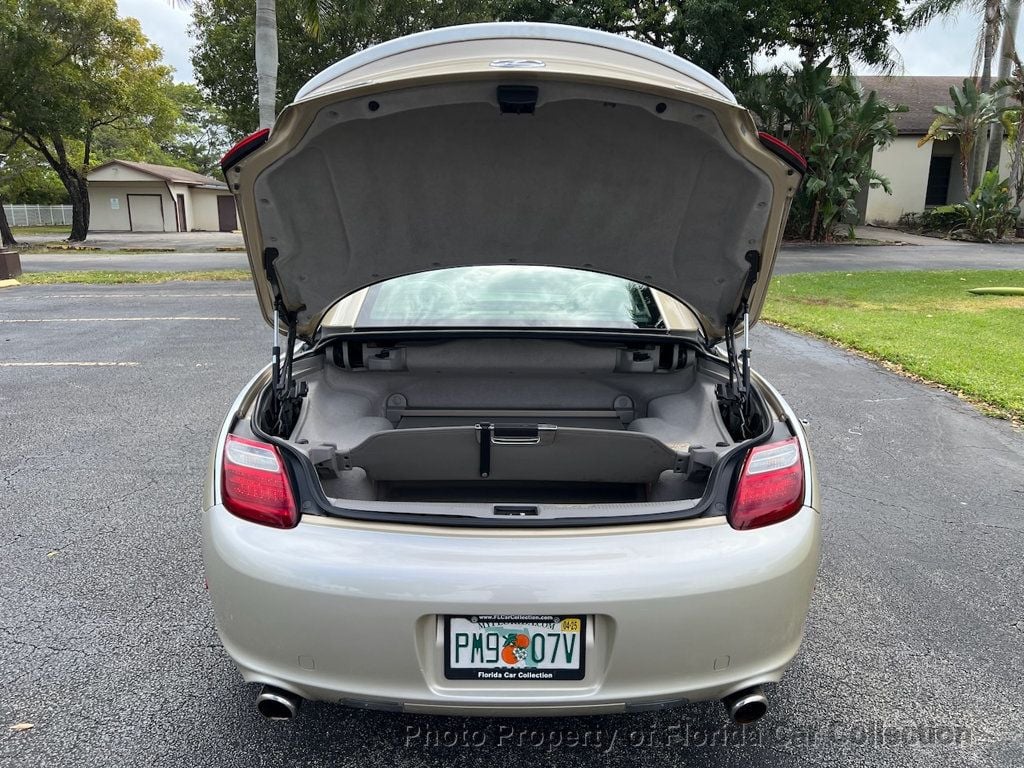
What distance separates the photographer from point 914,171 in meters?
26.6

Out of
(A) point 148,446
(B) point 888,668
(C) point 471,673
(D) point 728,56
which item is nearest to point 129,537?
(A) point 148,446

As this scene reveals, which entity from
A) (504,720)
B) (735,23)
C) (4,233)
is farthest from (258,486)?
(4,233)

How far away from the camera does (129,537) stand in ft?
10.9

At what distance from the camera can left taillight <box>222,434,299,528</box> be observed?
185cm

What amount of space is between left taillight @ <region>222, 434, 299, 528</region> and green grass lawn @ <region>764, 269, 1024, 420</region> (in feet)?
17.9

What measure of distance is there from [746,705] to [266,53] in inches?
513

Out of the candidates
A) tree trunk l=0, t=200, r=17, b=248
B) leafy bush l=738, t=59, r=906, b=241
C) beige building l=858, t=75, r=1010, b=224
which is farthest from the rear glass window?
tree trunk l=0, t=200, r=17, b=248

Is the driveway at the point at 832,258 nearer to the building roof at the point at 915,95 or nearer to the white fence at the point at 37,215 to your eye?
the building roof at the point at 915,95

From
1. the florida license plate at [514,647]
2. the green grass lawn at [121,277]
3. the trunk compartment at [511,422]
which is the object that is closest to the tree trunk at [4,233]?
the green grass lawn at [121,277]

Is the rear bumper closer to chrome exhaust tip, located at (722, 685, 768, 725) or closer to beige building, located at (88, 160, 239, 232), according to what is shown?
chrome exhaust tip, located at (722, 685, 768, 725)

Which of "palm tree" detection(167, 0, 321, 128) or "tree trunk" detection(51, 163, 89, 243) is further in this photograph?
"tree trunk" detection(51, 163, 89, 243)

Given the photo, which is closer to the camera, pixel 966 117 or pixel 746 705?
pixel 746 705

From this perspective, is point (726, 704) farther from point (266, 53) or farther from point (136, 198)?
point (136, 198)

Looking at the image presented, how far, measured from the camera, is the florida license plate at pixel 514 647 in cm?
171
